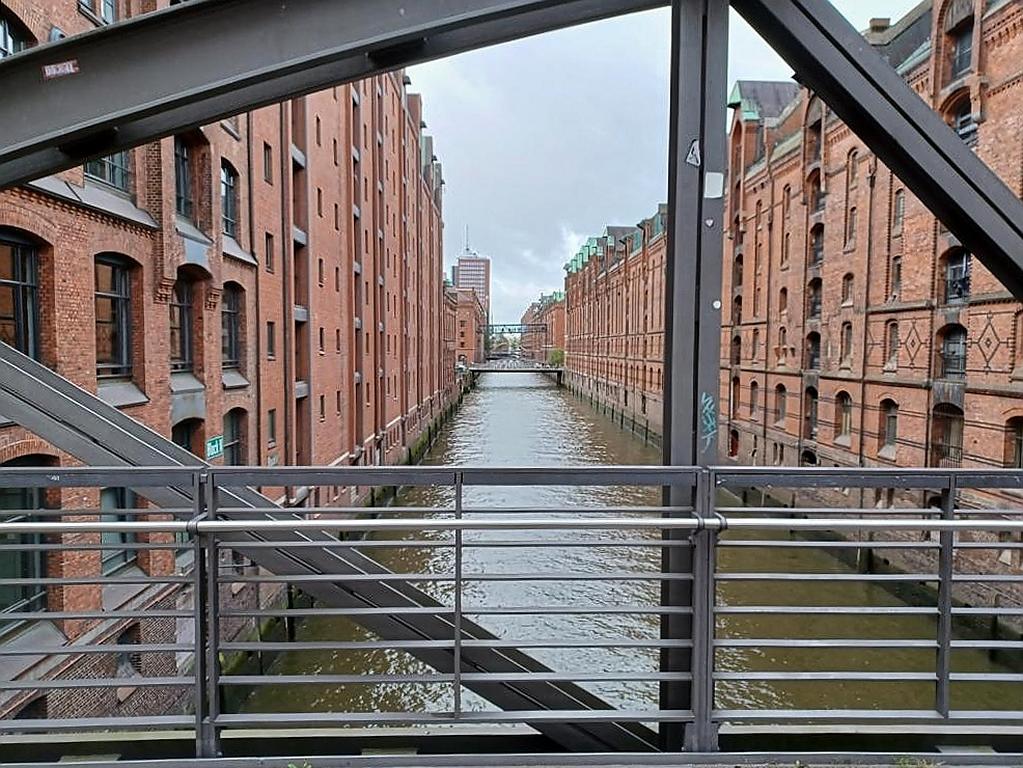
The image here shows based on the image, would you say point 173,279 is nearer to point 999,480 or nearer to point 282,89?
point 282,89

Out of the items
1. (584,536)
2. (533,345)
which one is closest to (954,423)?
(584,536)

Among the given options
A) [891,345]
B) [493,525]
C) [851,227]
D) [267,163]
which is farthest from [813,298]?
[493,525]

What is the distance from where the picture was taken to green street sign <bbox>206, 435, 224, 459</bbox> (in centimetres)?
1171

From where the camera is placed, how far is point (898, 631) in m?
13.8

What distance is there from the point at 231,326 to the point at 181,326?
1.90m

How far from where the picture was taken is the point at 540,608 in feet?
9.84

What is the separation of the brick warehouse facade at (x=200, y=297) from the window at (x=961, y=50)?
15537 millimetres

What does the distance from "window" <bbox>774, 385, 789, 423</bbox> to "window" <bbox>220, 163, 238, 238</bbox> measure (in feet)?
62.0

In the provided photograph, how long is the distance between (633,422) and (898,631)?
31495 millimetres

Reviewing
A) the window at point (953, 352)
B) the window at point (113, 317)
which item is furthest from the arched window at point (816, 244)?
the window at point (113, 317)

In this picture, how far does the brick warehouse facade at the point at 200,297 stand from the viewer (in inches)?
305

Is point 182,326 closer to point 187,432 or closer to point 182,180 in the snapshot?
point 187,432

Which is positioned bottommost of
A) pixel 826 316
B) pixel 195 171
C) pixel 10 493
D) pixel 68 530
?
pixel 10 493

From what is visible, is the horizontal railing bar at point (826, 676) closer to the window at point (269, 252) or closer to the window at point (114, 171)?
the window at point (114, 171)
